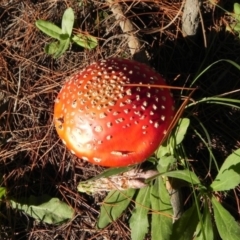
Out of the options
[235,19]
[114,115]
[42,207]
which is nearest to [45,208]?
[42,207]

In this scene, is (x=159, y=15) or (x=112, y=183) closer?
(x=112, y=183)

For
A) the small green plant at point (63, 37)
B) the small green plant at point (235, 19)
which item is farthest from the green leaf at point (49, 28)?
the small green plant at point (235, 19)

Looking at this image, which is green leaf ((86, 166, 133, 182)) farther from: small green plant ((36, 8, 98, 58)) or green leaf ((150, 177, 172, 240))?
small green plant ((36, 8, 98, 58))

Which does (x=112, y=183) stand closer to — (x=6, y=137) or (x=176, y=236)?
(x=176, y=236)

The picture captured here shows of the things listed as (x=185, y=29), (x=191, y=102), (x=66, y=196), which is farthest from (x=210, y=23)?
(x=66, y=196)

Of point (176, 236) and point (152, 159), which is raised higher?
point (152, 159)

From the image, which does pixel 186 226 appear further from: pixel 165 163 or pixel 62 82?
pixel 62 82

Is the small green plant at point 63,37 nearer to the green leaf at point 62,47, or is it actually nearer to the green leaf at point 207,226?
the green leaf at point 62,47
